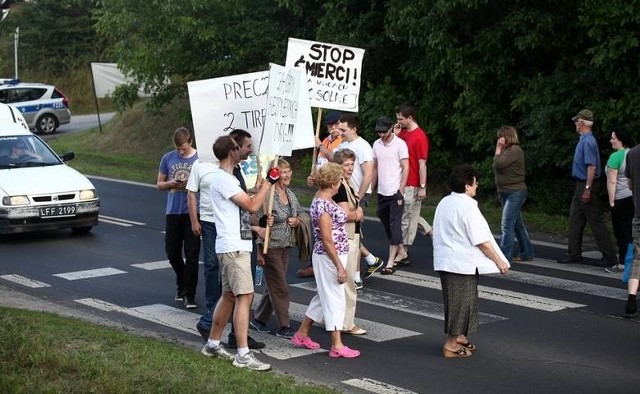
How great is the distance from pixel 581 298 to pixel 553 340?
202cm

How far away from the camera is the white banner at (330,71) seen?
515 inches

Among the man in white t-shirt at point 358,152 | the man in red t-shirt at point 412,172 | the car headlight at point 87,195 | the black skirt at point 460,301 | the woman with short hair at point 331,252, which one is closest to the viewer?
the black skirt at point 460,301

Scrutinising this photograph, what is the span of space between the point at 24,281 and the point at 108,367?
5.55 metres

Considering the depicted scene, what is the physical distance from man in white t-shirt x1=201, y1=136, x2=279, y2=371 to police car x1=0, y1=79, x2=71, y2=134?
31546 mm

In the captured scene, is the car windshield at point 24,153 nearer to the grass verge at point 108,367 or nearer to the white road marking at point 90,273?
the white road marking at point 90,273

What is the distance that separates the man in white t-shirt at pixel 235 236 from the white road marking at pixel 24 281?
4.78 meters

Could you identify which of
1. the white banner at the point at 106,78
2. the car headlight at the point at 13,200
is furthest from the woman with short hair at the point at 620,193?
the white banner at the point at 106,78

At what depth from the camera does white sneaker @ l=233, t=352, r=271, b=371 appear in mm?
8953

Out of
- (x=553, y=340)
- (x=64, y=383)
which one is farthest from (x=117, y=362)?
(x=553, y=340)

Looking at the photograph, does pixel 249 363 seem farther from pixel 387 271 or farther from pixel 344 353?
pixel 387 271

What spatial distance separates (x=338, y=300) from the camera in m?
9.67

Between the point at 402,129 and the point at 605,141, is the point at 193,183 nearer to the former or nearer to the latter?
the point at 402,129

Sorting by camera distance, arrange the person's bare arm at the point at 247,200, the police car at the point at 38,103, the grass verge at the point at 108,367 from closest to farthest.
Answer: the grass verge at the point at 108,367 → the person's bare arm at the point at 247,200 → the police car at the point at 38,103

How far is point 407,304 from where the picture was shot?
11.8 m
